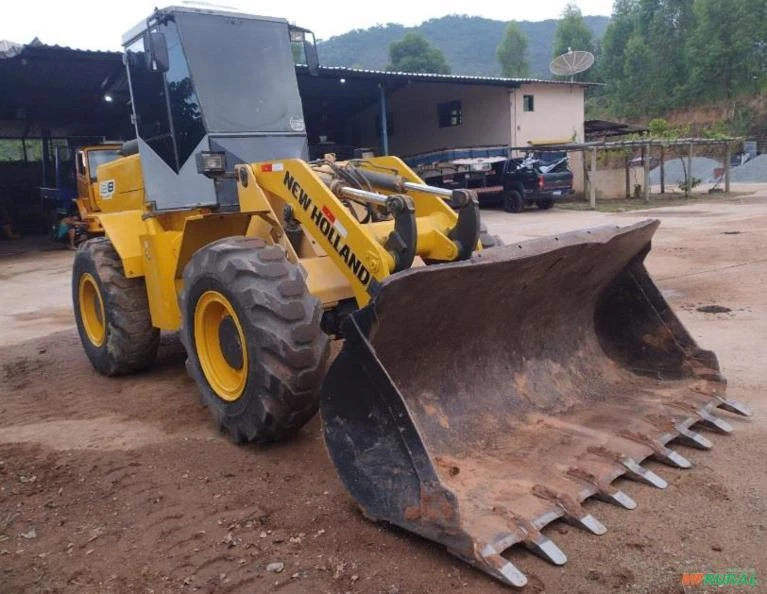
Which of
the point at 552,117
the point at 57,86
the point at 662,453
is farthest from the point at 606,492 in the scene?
the point at 552,117

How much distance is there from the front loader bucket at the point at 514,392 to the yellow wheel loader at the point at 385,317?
12 mm

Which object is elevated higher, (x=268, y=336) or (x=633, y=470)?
(x=268, y=336)

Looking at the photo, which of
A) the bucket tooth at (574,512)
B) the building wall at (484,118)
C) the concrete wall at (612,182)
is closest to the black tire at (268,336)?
the bucket tooth at (574,512)

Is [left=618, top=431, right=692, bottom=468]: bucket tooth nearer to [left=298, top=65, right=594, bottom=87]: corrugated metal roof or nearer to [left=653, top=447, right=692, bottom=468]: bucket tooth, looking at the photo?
[left=653, top=447, right=692, bottom=468]: bucket tooth

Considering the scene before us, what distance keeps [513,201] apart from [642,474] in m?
19.2

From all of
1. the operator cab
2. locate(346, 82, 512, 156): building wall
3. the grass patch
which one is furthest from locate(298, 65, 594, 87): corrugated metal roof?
the operator cab

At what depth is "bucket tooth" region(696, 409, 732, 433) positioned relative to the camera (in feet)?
13.1

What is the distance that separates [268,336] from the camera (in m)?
3.64

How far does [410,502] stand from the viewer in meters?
2.97

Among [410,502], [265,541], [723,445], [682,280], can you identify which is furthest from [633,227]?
[682,280]

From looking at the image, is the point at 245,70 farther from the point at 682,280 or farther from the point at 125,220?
the point at 682,280

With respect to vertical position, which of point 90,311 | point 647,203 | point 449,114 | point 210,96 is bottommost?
point 647,203

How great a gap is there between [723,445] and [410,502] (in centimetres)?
197

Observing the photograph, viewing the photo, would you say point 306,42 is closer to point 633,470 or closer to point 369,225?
point 369,225
